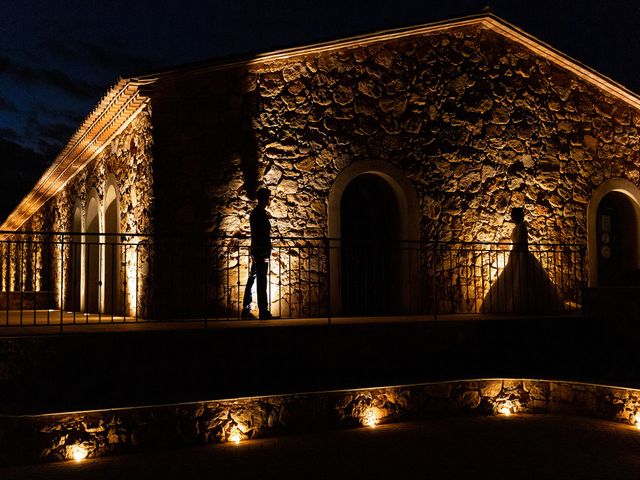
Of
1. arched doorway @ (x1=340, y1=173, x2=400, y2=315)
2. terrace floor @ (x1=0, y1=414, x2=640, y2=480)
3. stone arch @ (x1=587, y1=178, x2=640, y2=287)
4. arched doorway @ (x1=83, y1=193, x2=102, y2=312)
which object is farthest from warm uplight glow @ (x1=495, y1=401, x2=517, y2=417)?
arched doorway @ (x1=83, y1=193, x2=102, y2=312)

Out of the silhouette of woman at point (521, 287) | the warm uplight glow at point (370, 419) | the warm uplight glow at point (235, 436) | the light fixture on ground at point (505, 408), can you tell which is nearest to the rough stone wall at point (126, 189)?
the warm uplight glow at point (235, 436)

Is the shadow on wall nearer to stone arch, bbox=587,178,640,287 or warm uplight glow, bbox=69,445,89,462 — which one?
warm uplight glow, bbox=69,445,89,462

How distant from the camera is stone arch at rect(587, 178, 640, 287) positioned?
1267cm

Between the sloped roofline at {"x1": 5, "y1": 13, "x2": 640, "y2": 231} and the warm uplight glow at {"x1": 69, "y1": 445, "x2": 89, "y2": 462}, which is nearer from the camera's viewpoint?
the warm uplight glow at {"x1": 69, "y1": 445, "x2": 89, "y2": 462}

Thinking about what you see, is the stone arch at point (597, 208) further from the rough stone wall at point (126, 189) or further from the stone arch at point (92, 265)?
the stone arch at point (92, 265)

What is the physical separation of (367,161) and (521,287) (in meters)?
3.13

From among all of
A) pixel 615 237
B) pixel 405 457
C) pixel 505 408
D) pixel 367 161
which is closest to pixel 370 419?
pixel 405 457

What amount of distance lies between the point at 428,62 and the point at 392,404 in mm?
6386

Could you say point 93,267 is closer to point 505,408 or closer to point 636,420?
point 505,408

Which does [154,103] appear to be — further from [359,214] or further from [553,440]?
[553,440]

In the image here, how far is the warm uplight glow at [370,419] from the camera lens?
725cm

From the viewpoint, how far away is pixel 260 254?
8.94 meters

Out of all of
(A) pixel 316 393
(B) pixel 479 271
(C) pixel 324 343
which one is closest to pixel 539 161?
(B) pixel 479 271

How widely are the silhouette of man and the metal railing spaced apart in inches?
12.1
